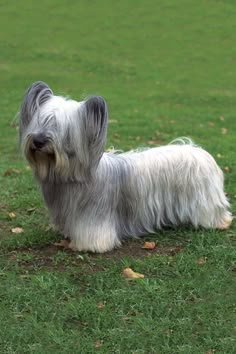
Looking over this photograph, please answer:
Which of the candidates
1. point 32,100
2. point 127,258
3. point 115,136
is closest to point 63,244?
point 127,258

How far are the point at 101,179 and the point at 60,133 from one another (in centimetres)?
72

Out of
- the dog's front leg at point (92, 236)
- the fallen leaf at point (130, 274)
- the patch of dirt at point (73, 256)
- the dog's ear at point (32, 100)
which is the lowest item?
the patch of dirt at point (73, 256)

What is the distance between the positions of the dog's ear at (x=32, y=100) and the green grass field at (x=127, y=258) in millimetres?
1317

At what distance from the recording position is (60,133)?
500 cm

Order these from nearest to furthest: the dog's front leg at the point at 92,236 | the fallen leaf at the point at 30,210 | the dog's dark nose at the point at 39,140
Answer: the dog's dark nose at the point at 39,140, the dog's front leg at the point at 92,236, the fallen leaf at the point at 30,210

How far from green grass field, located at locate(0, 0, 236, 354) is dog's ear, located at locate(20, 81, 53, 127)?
1317 mm

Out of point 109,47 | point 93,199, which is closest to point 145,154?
point 93,199

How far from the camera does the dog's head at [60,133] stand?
16.4 ft

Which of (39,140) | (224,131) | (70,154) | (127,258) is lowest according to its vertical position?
(224,131)

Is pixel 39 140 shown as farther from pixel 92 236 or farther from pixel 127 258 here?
pixel 127 258

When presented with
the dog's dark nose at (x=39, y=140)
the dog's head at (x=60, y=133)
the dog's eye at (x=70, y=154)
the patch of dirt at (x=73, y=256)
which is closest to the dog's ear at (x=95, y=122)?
the dog's head at (x=60, y=133)

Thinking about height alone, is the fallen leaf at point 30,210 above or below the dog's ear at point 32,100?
below

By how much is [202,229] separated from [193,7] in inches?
1048

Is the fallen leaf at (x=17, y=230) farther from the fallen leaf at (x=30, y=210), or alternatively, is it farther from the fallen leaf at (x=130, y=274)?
the fallen leaf at (x=130, y=274)
